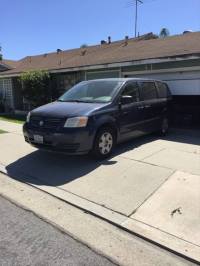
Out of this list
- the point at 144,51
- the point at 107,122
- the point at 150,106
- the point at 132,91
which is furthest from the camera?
the point at 144,51

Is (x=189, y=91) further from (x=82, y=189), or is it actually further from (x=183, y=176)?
(x=82, y=189)

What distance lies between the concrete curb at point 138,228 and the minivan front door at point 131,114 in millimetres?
2810

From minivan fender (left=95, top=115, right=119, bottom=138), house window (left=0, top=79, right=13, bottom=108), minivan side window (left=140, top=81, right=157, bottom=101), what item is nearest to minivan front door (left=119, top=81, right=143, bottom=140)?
minivan fender (left=95, top=115, right=119, bottom=138)

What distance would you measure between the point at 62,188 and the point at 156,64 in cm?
767

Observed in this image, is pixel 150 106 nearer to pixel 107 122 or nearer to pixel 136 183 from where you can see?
pixel 107 122

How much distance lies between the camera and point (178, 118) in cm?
1179

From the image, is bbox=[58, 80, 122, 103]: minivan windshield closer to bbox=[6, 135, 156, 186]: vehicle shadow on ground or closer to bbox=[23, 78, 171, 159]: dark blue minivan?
bbox=[23, 78, 171, 159]: dark blue minivan

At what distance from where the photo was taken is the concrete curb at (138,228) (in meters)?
3.40

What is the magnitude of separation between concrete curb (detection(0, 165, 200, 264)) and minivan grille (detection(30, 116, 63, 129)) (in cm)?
161

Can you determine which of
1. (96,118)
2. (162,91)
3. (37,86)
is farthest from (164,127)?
(37,86)

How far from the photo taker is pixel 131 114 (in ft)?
25.0

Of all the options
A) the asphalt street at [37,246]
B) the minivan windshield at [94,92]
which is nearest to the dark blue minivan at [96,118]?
the minivan windshield at [94,92]

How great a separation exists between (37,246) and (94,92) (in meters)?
4.72

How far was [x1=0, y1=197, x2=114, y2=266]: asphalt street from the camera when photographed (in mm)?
3234
